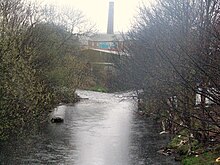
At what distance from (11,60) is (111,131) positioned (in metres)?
10.0

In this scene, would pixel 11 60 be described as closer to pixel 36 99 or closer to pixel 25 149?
pixel 36 99

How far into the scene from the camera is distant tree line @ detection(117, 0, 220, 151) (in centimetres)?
1108

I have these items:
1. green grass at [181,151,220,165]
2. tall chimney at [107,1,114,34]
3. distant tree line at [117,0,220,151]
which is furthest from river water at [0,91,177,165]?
tall chimney at [107,1,114,34]

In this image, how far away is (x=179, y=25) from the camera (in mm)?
20250

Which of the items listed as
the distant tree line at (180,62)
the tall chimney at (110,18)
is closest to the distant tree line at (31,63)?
the distant tree line at (180,62)

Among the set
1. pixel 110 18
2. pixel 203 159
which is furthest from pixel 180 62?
pixel 110 18

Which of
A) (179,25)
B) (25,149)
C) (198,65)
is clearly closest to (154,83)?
(179,25)

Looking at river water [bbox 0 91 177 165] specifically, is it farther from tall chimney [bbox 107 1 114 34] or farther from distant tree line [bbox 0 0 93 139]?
tall chimney [bbox 107 1 114 34]

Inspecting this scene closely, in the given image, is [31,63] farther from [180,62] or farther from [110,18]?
[110,18]

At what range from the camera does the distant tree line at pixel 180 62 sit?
11.1m

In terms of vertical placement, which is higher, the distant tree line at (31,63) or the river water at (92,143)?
the distant tree line at (31,63)

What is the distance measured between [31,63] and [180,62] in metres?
9.72

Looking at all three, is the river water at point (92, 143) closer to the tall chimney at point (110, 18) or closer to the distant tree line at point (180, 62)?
the distant tree line at point (180, 62)

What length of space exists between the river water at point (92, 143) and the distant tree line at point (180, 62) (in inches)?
63.7
